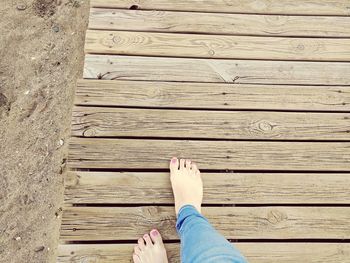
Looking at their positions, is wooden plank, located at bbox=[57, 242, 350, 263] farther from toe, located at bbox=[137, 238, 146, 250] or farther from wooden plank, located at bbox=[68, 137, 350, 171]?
wooden plank, located at bbox=[68, 137, 350, 171]

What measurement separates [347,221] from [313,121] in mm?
523

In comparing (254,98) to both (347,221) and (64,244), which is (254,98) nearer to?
(347,221)

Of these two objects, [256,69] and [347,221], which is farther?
[256,69]

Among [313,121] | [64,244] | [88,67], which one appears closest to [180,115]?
[88,67]

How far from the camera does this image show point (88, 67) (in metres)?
2.23

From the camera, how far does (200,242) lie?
5.73 ft

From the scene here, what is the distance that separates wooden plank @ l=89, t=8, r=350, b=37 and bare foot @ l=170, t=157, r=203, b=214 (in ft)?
2.60

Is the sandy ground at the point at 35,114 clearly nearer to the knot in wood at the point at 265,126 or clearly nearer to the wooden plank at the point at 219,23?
the wooden plank at the point at 219,23

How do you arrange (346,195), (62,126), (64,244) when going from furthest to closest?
1. (62,126)
2. (346,195)
3. (64,244)

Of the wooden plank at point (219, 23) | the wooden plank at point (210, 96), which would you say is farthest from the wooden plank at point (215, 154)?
the wooden plank at point (219, 23)

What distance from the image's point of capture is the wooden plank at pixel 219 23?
2357 mm

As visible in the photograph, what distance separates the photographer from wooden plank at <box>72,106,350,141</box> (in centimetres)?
211

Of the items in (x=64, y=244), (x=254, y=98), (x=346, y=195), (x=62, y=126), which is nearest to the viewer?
(x=64, y=244)

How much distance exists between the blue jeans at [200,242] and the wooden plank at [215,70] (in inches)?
29.4
